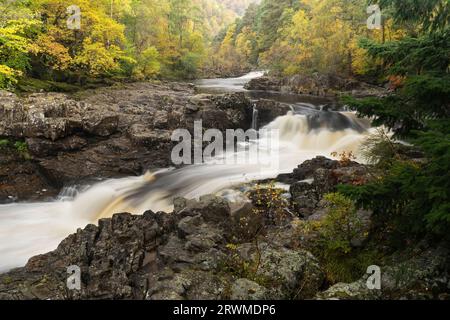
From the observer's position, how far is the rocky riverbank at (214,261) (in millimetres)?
4906

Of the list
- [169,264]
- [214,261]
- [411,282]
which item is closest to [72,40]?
[169,264]

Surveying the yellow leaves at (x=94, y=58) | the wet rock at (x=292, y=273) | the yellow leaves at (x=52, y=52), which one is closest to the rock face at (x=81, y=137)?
the yellow leaves at (x=52, y=52)

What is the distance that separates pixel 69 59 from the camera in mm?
21844

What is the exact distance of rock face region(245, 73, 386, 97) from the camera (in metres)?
30.7

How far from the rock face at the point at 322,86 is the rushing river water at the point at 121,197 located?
44.8ft

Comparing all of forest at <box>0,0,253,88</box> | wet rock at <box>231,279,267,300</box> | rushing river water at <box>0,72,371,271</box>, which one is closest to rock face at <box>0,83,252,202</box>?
rushing river water at <box>0,72,371,271</box>

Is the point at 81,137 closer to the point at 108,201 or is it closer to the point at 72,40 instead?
the point at 108,201

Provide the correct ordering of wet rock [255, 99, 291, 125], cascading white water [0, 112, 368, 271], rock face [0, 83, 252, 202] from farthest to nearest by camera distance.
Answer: wet rock [255, 99, 291, 125]
rock face [0, 83, 252, 202]
cascading white water [0, 112, 368, 271]

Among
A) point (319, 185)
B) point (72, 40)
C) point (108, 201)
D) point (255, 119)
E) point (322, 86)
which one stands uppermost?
point (72, 40)

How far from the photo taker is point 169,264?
23.4 feet

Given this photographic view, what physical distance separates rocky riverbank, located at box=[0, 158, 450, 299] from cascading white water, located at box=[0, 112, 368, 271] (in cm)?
218

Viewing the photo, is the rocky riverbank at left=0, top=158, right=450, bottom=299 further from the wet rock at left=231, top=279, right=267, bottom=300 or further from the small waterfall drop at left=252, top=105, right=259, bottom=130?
the small waterfall drop at left=252, top=105, right=259, bottom=130

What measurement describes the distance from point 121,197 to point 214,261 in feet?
22.6

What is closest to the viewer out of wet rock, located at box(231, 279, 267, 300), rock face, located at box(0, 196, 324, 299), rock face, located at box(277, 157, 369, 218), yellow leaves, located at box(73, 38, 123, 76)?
wet rock, located at box(231, 279, 267, 300)
